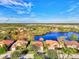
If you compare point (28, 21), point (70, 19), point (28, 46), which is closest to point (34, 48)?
point (28, 46)

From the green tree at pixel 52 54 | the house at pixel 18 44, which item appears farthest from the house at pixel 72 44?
the house at pixel 18 44

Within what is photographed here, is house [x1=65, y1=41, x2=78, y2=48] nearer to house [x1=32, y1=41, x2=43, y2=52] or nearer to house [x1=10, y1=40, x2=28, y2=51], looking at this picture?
house [x1=32, y1=41, x2=43, y2=52]

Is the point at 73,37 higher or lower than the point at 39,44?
higher

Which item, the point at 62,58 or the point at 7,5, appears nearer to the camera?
the point at 62,58

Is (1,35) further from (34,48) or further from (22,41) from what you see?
(34,48)

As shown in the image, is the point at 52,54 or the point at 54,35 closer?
the point at 52,54

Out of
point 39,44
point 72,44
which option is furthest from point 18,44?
point 72,44

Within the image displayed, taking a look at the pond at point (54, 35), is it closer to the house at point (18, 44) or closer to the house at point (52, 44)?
the house at point (52, 44)

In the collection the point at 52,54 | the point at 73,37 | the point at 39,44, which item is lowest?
the point at 52,54

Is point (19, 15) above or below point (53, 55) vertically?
above

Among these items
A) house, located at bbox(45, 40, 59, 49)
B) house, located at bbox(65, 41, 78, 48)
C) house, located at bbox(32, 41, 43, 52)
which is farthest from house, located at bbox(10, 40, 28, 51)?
house, located at bbox(65, 41, 78, 48)

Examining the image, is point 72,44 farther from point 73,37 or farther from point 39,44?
point 39,44
